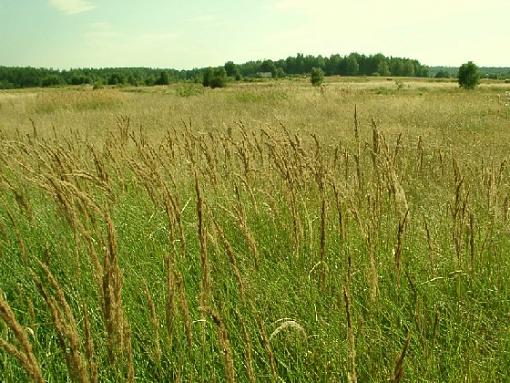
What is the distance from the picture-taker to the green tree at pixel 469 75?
1337 inches

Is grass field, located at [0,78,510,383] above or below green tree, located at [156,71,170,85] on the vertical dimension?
below

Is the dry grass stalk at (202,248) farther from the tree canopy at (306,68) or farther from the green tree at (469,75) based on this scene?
the tree canopy at (306,68)

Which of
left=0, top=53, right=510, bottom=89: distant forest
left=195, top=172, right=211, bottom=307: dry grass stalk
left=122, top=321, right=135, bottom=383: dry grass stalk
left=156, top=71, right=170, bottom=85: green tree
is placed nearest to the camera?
left=122, top=321, right=135, bottom=383: dry grass stalk

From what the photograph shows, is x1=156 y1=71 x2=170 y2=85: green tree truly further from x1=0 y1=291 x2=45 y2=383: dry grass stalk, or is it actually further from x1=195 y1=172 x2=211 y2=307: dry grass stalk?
x1=0 y1=291 x2=45 y2=383: dry grass stalk

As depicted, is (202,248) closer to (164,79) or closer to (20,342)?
(20,342)

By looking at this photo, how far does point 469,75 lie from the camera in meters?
34.2

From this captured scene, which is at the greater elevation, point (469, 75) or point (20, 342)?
point (469, 75)

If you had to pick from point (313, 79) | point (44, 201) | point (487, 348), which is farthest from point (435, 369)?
point (313, 79)

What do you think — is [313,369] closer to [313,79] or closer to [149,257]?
[149,257]

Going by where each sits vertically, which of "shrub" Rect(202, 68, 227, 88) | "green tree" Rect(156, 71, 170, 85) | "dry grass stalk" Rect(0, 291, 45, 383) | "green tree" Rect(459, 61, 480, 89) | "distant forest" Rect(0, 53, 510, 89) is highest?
"distant forest" Rect(0, 53, 510, 89)

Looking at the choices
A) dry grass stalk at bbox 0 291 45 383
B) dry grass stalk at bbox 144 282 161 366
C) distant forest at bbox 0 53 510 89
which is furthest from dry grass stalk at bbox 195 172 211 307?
distant forest at bbox 0 53 510 89

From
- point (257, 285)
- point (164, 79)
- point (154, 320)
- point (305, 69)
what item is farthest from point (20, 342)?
point (305, 69)

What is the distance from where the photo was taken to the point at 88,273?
195 centimetres

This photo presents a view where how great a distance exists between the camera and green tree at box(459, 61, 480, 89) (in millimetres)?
33969
